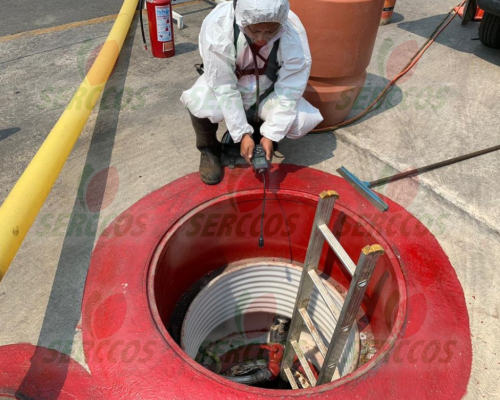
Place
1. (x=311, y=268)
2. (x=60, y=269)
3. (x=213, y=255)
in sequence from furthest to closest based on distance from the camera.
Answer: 1. (x=213, y=255)
2. (x=311, y=268)
3. (x=60, y=269)

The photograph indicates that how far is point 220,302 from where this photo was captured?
3262 millimetres

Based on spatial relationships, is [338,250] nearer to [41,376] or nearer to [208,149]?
[208,149]

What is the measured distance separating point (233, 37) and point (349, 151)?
1295 millimetres

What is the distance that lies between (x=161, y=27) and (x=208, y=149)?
1832mm

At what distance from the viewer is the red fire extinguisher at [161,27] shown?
3.91 metres

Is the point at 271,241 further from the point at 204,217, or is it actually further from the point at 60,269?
the point at 60,269

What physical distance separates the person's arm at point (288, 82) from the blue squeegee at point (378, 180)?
57 cm

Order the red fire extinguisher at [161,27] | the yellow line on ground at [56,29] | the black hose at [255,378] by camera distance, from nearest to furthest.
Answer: the black hose at [255,378] < the red fire extinguisher at [161,27] < the yellow line on ground at [56,29]

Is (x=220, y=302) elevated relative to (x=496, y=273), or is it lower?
lower

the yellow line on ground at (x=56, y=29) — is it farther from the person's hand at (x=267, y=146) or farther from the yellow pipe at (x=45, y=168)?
the person's hand at (x=267, y=146)

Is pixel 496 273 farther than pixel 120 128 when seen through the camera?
No

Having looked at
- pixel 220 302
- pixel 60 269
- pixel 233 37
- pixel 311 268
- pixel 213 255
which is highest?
pixel 233 37

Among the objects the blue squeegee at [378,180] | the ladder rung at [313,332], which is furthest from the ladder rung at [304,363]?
the blue squeegee at [378,180]

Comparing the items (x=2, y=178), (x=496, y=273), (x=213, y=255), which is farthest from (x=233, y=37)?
(x=496, y=273)
